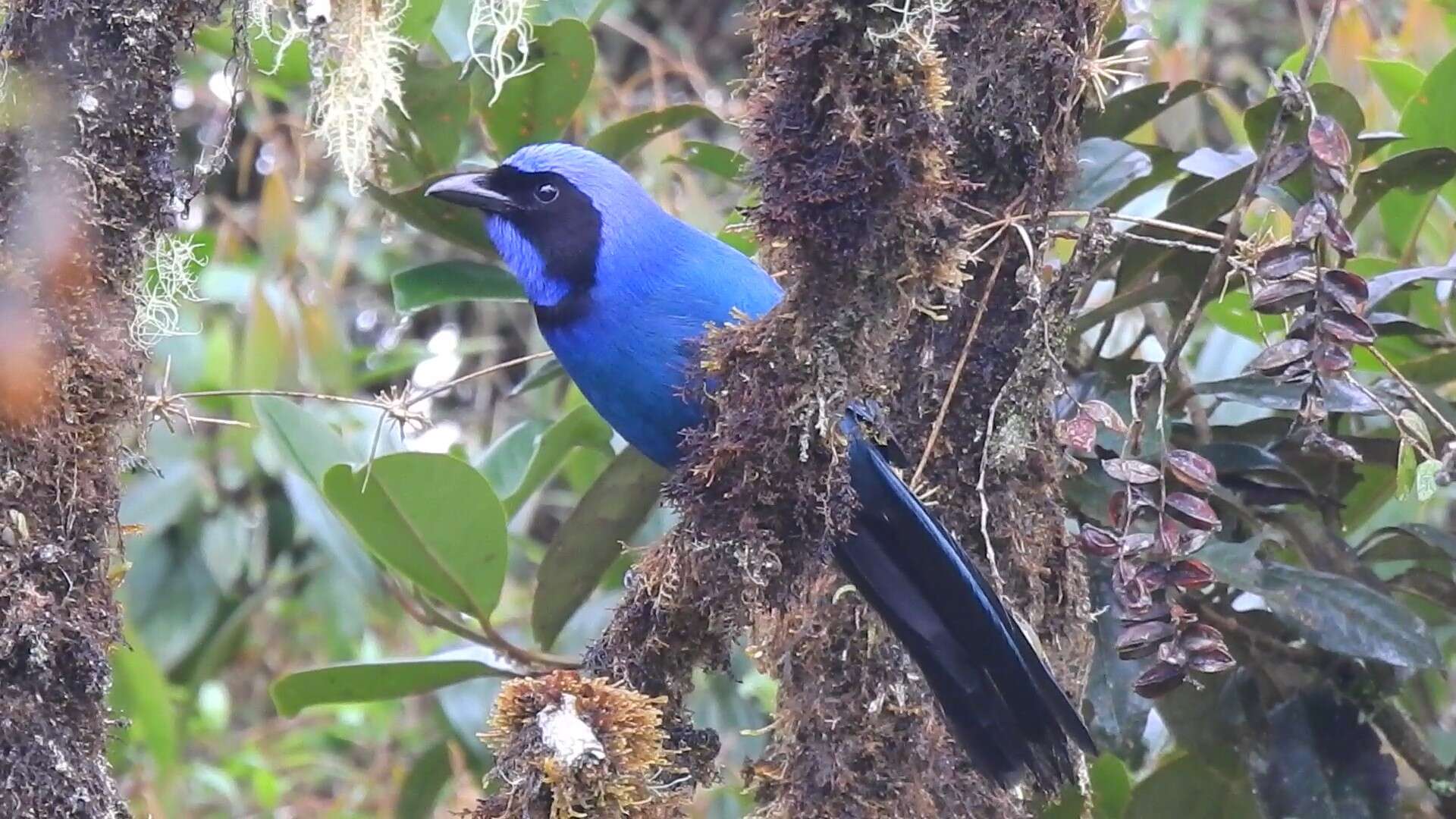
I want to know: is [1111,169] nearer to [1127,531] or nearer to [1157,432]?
[1157,432]

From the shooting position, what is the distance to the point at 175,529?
151 inches

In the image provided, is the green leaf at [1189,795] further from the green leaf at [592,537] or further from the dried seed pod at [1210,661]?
the green leaf at [592,537]

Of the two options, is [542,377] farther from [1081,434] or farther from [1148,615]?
[1148,615]

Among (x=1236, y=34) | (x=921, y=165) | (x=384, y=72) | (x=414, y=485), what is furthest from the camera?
(x=1236, y=34)

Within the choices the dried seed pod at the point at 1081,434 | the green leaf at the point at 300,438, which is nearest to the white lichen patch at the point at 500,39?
the green leaf at the point at 300,438

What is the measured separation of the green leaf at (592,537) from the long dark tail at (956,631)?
0.51 m

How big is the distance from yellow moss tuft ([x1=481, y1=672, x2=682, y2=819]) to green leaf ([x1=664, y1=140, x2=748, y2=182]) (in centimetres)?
164

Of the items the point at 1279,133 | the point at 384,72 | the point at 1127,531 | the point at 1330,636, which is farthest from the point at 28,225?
the point at 1330,636

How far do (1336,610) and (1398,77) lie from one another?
4.07 ft

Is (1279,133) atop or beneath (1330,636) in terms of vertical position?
atop

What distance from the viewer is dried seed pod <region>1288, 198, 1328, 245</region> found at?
2045 mm

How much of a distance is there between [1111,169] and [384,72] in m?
1.24

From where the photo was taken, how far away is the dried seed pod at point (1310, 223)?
2045 millimetres

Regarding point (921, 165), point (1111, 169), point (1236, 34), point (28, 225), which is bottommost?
point (1236, 34)
